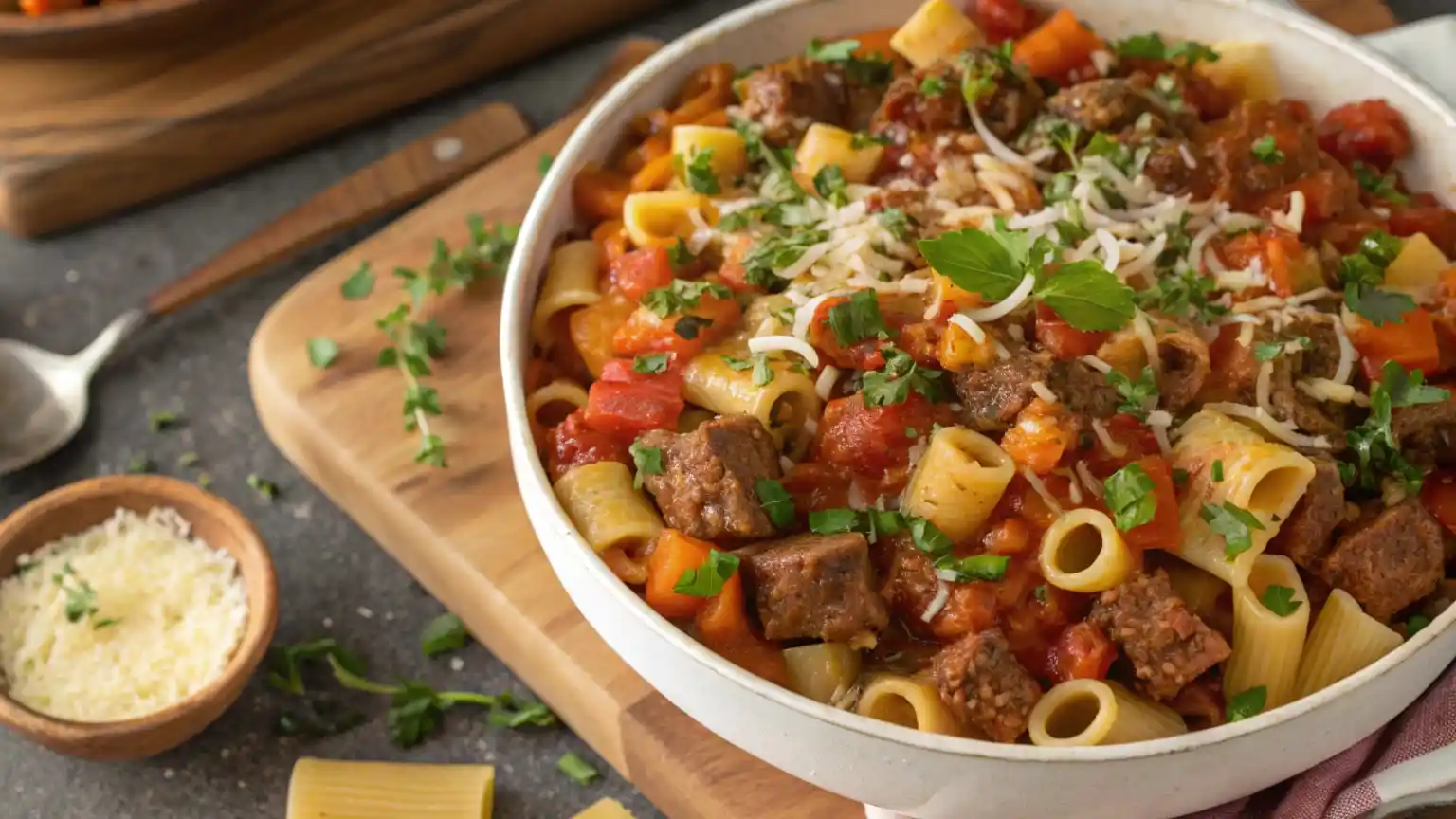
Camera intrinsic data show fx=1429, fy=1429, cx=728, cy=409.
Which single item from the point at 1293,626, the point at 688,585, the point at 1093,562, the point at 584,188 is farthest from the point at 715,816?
the point at 584,188

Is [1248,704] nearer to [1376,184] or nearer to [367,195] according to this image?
[1376,184]

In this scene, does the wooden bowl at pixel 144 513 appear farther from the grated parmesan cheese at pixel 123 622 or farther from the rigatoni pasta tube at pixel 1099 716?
the rigatoni pasta tube at pixel 1099 716

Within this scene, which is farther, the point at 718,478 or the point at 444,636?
the point at 444,636

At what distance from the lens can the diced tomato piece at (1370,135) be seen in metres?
3.87

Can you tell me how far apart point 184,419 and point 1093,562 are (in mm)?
2882

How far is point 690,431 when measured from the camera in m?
3.39

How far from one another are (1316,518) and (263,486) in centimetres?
294

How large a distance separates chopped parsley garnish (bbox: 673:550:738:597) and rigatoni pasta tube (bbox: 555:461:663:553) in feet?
0.65

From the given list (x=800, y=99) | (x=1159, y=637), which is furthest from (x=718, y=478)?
(x=800, y=99)

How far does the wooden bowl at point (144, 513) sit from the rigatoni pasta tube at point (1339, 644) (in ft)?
8.17

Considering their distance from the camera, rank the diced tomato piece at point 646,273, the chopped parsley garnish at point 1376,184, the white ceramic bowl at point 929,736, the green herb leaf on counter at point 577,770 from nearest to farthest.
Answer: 1. the white ceramic bowl at point 929,736
2. the diced tomato piece at point 646,273
3. the green herb leaf on counter at point 577,770
4. the chopped parsley garnish at point 1376,184

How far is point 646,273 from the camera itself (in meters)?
3.57

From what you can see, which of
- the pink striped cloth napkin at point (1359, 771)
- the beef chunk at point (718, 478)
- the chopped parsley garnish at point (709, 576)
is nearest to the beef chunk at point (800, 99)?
the beef chunk at point (718, 478)

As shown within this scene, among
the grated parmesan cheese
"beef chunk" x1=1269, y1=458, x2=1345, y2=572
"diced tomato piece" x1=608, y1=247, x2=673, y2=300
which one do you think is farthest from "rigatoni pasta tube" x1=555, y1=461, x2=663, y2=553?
"beef chunk" x1=1269, y1=458, x2=1345, y2=572
